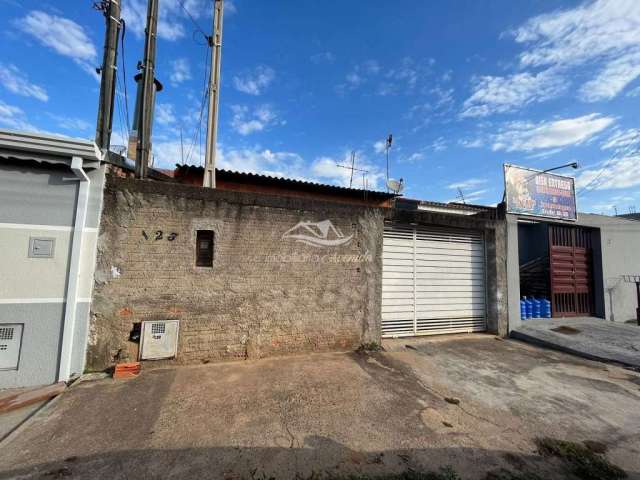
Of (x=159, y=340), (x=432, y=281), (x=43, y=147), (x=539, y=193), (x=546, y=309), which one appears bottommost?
(x=159, y=340)

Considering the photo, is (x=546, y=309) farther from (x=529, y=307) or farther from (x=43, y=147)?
(x=43, y=147)

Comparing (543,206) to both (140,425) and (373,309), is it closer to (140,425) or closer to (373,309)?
(373,309)

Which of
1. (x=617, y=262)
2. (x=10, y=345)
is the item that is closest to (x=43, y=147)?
(x=10, y=345)

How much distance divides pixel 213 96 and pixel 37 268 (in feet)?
16.5

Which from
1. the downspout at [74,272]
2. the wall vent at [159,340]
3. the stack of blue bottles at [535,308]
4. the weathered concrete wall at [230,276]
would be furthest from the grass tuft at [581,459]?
the stack of blue bottles at [535,308]

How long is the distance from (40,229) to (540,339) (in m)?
9.80

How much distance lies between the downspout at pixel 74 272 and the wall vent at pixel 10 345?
19.6 inches

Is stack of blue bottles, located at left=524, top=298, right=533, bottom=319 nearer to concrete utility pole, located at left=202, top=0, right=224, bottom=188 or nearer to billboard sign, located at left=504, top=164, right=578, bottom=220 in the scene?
billboard sign, located at left=504, top=164, right=578, bottom=220

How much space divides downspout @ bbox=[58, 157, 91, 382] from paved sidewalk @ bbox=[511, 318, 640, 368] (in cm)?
899

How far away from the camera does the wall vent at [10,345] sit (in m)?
3.66

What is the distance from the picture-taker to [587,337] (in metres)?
6.72

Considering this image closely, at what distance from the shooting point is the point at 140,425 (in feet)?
9.55

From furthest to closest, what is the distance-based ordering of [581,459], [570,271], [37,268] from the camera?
[570,271]
[37,268]
[581,459]

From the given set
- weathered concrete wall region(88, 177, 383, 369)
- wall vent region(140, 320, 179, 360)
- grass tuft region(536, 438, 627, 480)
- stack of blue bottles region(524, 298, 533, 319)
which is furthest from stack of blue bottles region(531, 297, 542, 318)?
wall vent region(140, 320, 179, 360)
